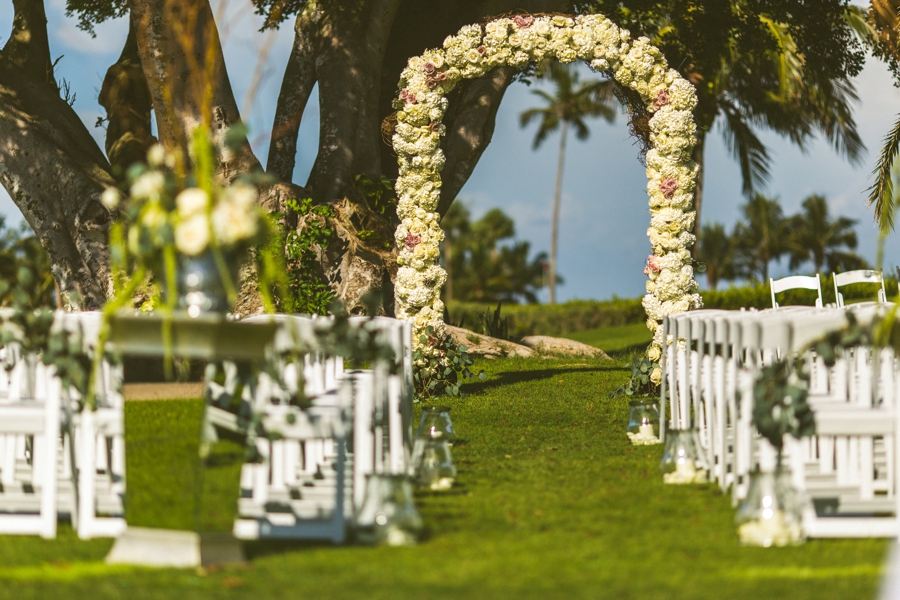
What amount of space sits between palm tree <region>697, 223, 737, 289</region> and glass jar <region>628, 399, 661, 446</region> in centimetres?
5283

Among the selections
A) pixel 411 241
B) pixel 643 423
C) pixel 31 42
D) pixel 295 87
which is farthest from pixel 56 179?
pixel 643 423

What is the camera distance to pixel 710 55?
15.6 m

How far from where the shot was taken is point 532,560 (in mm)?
3732

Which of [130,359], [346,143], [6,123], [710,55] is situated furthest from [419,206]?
[710,55]

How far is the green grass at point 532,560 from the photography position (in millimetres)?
3340

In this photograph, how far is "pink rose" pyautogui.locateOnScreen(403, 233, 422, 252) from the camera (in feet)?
31.9

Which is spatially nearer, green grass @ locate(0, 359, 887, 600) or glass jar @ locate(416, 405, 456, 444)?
green grass @ locate(0, 359, 887, 600)

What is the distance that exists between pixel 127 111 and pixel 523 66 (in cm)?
696

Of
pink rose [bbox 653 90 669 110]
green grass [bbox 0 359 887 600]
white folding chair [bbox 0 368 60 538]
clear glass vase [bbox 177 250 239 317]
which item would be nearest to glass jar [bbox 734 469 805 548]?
green grass [bbox 0 359 887 600]

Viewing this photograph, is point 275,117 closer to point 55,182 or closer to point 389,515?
point 55,182

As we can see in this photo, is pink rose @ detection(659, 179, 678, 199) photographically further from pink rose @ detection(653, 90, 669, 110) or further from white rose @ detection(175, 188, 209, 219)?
white rose @ detection(175, 188, 209, 219)

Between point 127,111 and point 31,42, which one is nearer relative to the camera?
point 31,42

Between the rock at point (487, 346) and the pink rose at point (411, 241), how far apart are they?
4200mm

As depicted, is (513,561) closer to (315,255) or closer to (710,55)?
(315,255)
